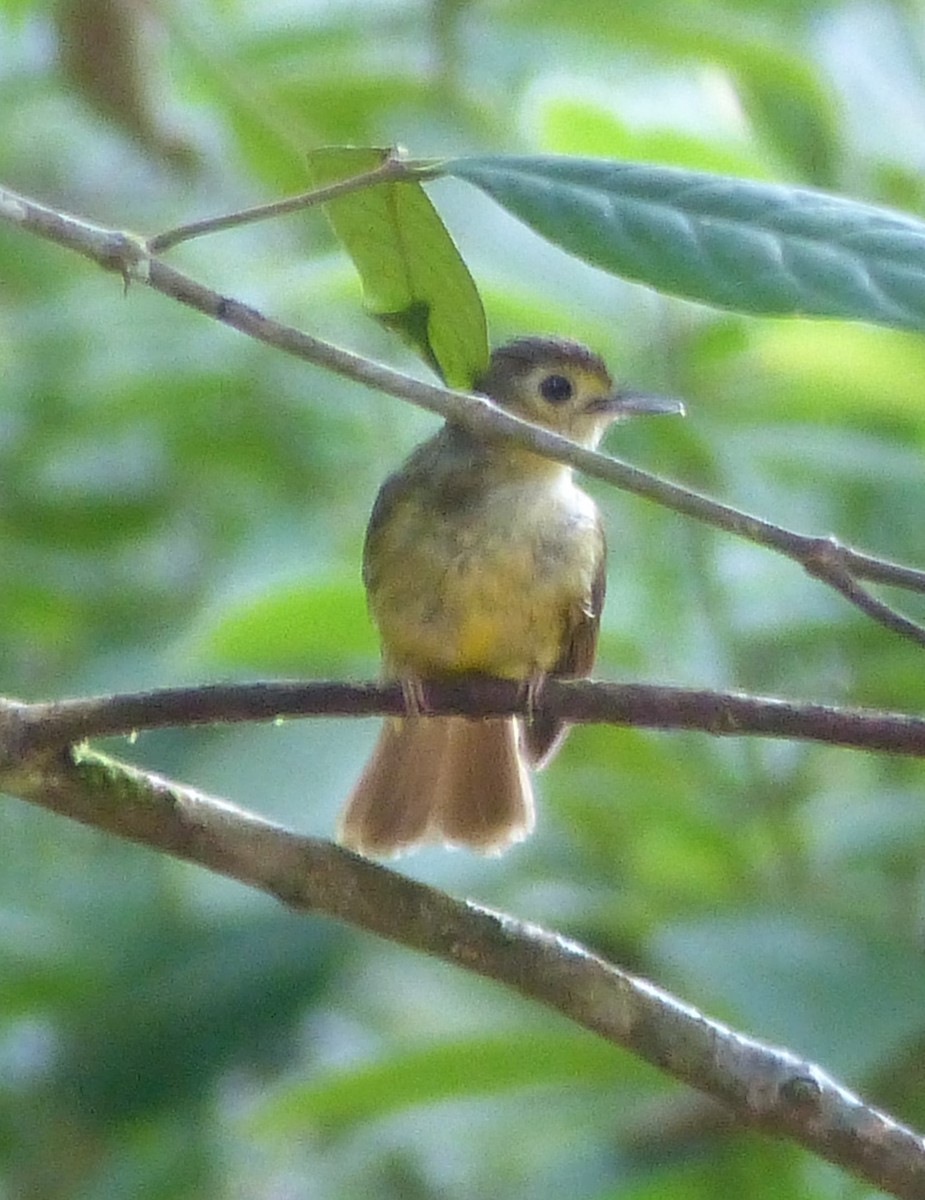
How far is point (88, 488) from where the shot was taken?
3410 mm

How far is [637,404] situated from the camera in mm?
2734

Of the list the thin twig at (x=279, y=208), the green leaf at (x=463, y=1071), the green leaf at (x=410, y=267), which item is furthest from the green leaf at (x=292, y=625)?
the thin twig at (x=279, y=208)

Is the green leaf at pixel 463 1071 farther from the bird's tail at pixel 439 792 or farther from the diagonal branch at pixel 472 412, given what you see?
the diagonal branch at pixel 472 412

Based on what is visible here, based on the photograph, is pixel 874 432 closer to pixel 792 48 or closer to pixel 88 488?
pixel 792 48

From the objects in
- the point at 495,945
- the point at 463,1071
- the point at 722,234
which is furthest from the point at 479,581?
the point at 722,234

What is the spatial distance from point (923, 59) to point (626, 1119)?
74.4 inches

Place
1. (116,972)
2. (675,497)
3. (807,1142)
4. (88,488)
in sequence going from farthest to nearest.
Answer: (88,488) → (116,972) → (807,1142) → (675,497)

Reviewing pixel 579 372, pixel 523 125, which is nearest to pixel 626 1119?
pixel 579 372

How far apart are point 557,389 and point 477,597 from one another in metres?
0.46

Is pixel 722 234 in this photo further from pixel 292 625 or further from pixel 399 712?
pixel 292 625

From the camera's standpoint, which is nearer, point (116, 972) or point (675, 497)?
point (675, 497)

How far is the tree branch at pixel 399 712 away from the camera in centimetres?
147

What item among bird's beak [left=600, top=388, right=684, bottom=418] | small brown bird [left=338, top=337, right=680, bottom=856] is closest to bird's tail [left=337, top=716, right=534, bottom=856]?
small brown bird [left=338, top=337, right=680, bottom=856]

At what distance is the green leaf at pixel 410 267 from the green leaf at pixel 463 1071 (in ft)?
4.15
